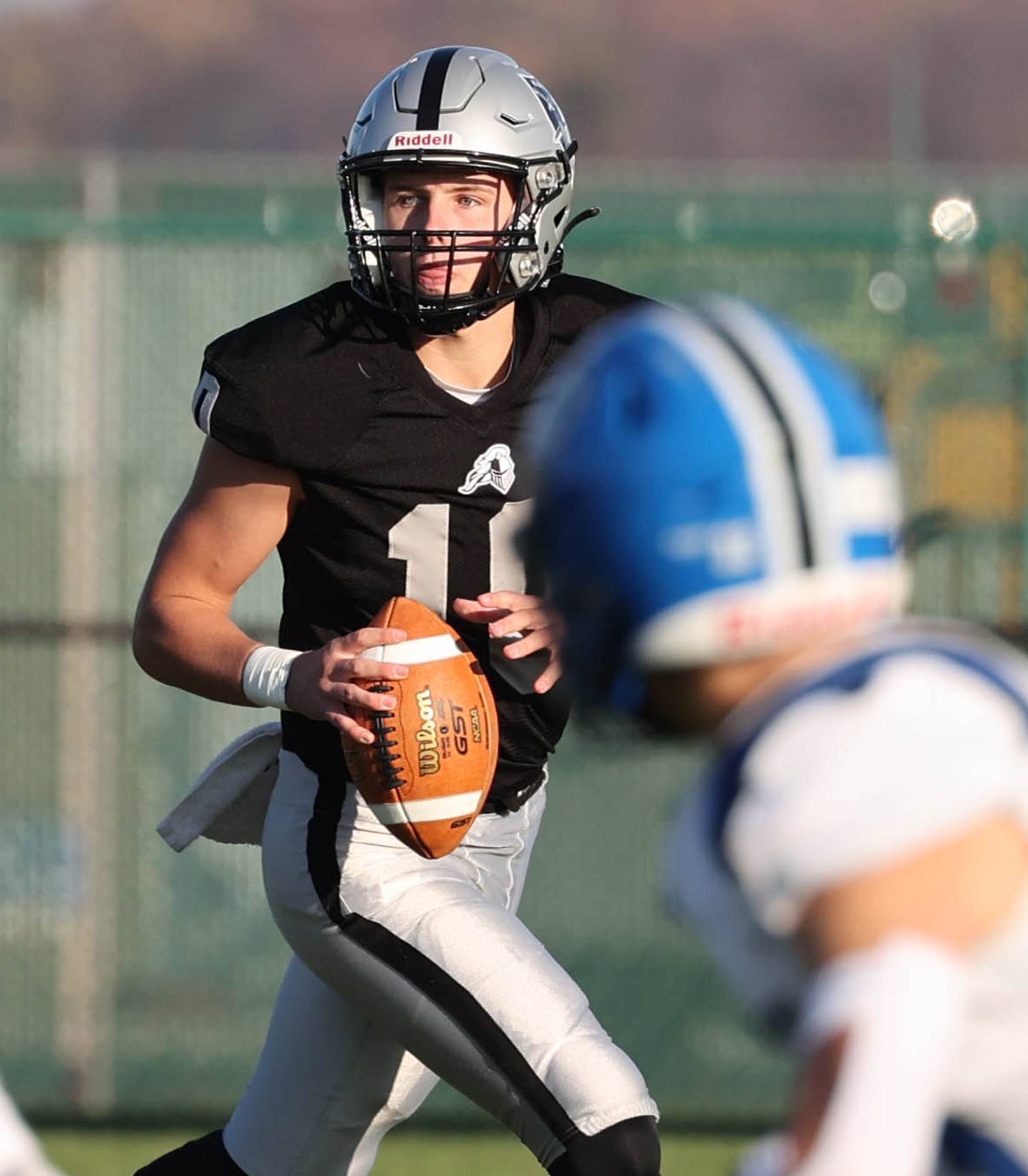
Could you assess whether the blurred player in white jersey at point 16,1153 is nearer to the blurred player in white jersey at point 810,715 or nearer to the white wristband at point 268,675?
the blurred player in white jersey at point 810,715

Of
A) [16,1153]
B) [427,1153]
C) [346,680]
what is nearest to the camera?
[16,1153]

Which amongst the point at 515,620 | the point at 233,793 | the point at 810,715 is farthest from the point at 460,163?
the point at 810,715

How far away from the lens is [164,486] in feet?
22.3

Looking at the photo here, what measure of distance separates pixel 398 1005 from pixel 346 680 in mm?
498

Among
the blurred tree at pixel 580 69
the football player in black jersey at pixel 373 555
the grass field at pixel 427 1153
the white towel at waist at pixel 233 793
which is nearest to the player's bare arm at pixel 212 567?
the football player in black jersey at pixel 373 555

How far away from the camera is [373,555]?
11.7ft

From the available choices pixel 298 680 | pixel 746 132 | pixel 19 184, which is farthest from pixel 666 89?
pixel 298 680

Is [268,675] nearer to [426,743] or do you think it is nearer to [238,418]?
[426,743]

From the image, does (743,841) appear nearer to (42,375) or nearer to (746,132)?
(42,375)

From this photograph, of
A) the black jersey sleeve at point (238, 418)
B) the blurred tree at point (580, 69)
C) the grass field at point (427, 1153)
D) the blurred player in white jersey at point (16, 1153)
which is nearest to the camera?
the blurred player in white jersey at point (16, 1153)

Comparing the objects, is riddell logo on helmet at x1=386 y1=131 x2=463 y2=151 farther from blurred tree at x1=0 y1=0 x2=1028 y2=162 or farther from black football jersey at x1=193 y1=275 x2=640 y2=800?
blurred tree at x1=0 y1=0 x2=1028 y2=162

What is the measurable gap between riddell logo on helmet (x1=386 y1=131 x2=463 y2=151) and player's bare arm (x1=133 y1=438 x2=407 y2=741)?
1.92 feet

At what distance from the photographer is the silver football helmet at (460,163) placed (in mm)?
3621

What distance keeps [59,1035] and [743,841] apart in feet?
17.4
